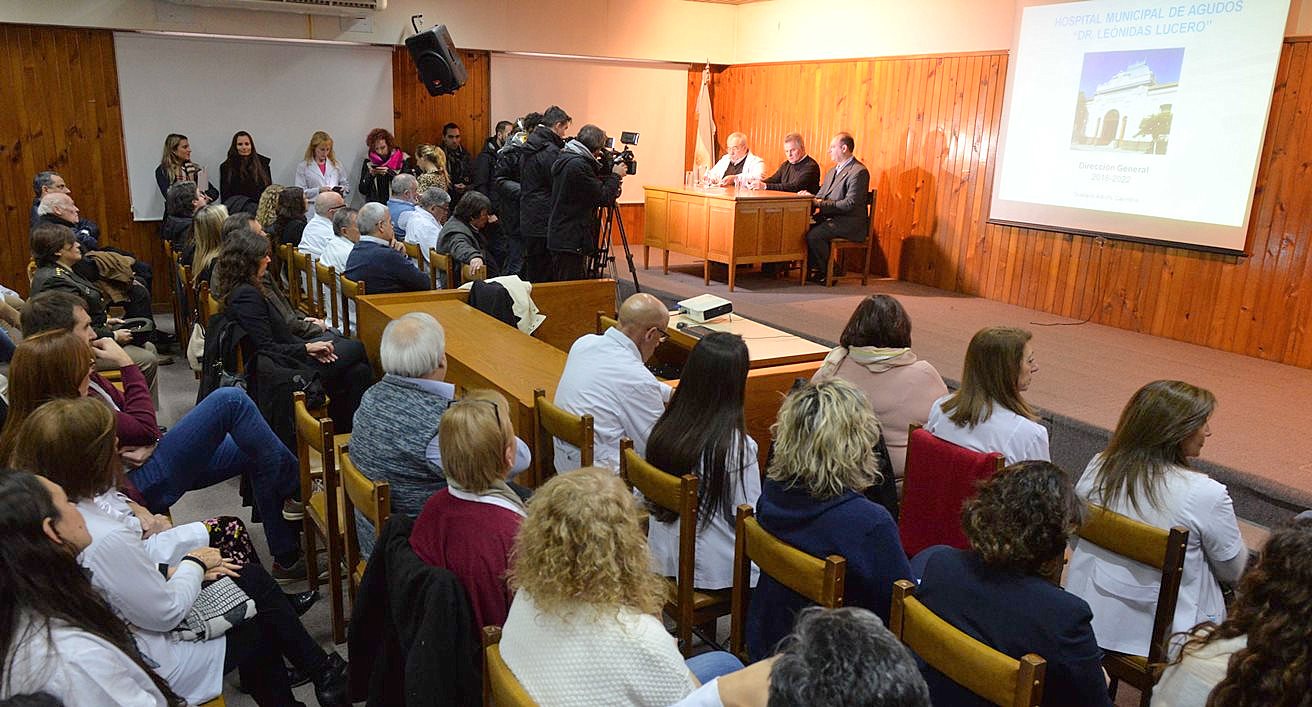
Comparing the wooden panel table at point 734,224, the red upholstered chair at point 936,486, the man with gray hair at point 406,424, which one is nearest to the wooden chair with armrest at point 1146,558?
the red upholstered chair at point 936,486

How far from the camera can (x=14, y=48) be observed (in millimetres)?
6570

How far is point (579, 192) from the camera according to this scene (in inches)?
224

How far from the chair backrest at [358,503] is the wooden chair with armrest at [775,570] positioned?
800mm

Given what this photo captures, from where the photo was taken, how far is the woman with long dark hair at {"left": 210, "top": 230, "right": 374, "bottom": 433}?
11.9ft

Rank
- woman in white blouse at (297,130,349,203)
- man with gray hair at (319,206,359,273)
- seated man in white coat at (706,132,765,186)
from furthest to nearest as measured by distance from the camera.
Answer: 1. seated man in white coat at (706,132,765,186)
2. woman in white blouse at (297,130,349,203)
3. man with gray hair at (319,206,359,273)

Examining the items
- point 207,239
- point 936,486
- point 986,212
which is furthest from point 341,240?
point 986,212

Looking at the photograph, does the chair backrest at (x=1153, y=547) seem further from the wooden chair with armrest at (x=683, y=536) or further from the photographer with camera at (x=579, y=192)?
the photographer with camera at (x=579, y=192)

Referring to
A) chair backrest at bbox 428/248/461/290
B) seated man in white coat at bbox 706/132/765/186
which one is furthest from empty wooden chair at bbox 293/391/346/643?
seated man in white coat at bbox 706/132/765/186

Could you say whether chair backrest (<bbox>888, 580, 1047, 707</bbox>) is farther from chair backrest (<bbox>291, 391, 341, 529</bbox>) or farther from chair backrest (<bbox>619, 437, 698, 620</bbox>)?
chair backrest (<bbox>291, 391, 341, 529</bbox>)

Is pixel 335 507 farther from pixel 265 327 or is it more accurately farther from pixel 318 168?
pixel 318 168

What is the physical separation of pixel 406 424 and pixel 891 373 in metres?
1.58

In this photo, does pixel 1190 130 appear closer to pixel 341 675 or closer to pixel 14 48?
pixel 341 675

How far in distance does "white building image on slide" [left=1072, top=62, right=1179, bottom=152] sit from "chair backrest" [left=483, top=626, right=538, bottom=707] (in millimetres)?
5715

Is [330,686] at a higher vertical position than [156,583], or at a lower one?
lower
